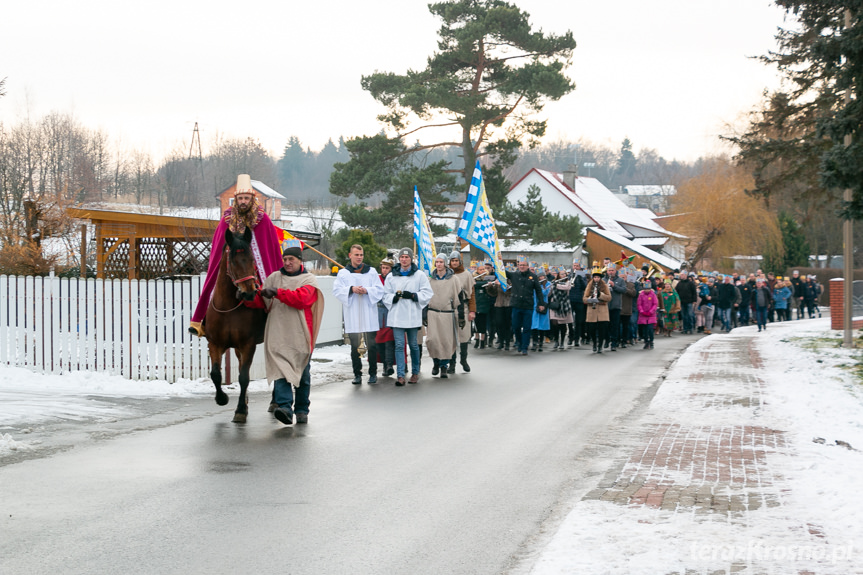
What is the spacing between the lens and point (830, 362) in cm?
1576

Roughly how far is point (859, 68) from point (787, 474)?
10403mm

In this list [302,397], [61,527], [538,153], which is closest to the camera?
[61,527]

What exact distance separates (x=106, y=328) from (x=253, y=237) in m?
4.42

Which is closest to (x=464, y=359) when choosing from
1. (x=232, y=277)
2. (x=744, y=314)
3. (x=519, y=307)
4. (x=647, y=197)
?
(x=519, y=307)

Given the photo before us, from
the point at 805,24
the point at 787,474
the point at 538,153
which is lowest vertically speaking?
the point at 787,474

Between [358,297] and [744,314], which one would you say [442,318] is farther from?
[744,314]

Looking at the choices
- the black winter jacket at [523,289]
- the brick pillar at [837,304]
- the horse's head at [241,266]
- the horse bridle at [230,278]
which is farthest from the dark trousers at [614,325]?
the horse's head at [241,266]

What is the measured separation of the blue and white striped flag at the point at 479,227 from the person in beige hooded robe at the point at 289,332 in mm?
10558

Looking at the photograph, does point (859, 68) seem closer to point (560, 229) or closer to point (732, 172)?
point (560, 229)

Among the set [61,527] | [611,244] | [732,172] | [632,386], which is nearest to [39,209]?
[632,386]

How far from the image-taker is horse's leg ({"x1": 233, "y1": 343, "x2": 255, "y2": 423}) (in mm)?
9836

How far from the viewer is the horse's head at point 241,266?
9.41m

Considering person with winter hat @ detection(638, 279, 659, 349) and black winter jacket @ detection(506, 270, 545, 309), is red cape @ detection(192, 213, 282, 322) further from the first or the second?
person with winter hat @ detection(638, 279, 659, 349)

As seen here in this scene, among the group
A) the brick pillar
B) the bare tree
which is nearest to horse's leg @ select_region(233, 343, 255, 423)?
the brick pillar
